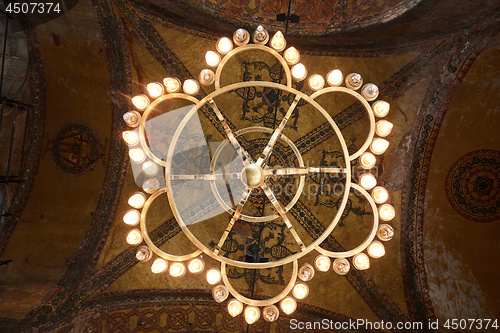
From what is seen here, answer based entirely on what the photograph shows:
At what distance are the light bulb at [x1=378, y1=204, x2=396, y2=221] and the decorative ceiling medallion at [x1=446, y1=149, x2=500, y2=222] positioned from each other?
93.5 inches

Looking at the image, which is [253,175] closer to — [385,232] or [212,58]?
[212,58]

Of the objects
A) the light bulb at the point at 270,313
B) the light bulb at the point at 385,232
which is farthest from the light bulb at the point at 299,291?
the light bulb at the point at 385,232

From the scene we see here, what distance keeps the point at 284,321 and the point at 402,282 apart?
208 centimetres

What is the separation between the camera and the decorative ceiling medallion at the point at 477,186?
3.74 metres

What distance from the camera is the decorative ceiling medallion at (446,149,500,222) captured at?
147 inches

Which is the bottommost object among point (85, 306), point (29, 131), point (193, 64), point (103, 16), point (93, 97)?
point (85, 306)

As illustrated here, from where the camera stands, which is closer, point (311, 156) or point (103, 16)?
point (103, 16)

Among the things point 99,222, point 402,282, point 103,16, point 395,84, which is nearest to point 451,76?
point 395,84

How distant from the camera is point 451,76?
413 cm

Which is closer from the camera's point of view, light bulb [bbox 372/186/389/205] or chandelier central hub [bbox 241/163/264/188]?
chandelier central hub [bbox 241/163/264/188]

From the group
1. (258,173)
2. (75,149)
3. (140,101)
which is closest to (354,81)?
(258,173)

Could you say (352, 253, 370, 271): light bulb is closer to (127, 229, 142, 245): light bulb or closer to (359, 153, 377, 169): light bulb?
(359, 153, 377, 169): light bulb

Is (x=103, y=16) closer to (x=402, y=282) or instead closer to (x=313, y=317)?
(x=313, y=317)

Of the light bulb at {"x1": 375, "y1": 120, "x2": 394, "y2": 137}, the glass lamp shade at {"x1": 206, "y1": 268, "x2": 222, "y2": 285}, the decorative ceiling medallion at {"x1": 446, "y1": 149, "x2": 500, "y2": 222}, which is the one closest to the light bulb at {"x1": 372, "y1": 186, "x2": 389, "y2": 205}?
the light bulb at {"x1": 375, "y1": 120, "x2": 394, "y2": 137}
